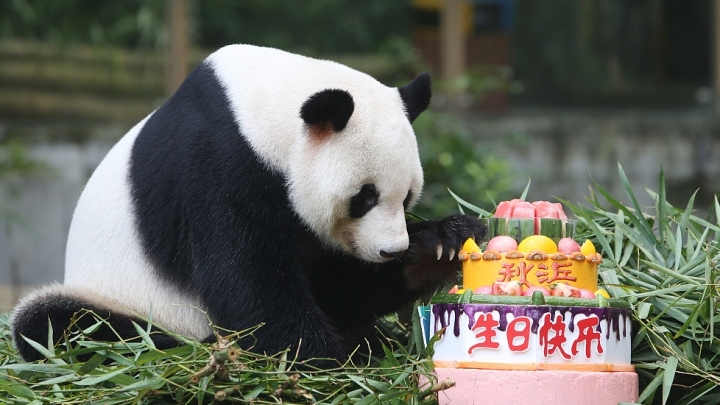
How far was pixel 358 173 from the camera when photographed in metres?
3.56

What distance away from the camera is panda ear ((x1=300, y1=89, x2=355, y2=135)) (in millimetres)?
3449

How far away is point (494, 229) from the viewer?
3432mm

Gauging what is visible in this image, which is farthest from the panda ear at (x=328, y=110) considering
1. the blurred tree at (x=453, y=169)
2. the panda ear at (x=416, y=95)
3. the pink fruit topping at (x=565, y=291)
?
the blurred tree at (x=453, y=169)

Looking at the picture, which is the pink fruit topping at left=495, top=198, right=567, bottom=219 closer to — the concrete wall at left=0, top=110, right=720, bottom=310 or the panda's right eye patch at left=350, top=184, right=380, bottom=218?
the panda's right eye patch at left=350, top=184, right=380, bottom=218

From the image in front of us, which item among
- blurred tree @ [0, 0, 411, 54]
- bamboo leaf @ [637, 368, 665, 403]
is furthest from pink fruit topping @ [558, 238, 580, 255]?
blurred tree @ [0, 0, 411, 54]

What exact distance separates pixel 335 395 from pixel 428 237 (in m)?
0.79

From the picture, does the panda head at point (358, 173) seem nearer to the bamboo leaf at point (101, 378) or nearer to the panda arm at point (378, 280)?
the panda arm at point (378, 280)

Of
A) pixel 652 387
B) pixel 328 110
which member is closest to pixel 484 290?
pixel 652 387

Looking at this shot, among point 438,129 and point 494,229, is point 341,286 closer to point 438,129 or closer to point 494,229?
point 494,229

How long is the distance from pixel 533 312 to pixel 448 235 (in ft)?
2.16

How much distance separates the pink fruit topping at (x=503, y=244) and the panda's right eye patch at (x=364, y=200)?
51 cm

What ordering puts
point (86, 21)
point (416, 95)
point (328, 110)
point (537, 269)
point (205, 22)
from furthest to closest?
1. point (205, 22)
2. point (86, 21)
3. point (416, 95)
4. point (328, 110)
5. point (537, 269)

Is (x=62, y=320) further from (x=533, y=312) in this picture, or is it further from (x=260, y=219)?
(x=533, y=312)

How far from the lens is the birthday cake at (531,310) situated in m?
3.01
